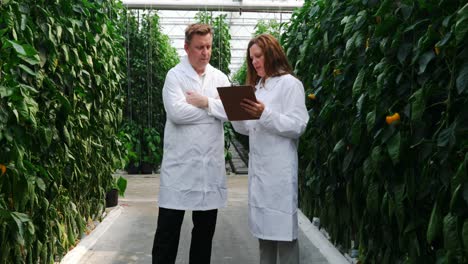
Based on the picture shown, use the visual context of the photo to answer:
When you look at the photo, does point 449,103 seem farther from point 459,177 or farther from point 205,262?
point 205,262

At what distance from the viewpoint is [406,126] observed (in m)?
2.43

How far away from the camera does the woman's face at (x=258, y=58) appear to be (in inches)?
126

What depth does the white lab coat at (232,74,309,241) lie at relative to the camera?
10.4ft

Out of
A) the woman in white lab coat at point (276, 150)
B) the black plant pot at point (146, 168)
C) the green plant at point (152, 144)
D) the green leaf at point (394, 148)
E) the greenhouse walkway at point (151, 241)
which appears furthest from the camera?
the black plant pot at point (146, 168)

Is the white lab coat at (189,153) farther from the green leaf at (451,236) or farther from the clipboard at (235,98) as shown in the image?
the green leaf at (451,236)

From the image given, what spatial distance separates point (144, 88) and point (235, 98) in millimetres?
7097

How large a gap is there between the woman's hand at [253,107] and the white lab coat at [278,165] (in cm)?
5

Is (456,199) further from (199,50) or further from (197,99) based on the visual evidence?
(199,50)

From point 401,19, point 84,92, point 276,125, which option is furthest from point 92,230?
point 401,19

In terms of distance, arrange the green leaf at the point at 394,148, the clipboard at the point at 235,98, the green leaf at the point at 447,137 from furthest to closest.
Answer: the clipboard at the point at 235,98
the green leaf at the point at 394,148
the green leaf at the point at 447,137

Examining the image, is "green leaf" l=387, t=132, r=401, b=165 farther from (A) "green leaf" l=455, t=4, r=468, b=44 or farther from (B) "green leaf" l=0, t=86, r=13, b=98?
(B) "green leaf" l=0, t=86, r=13, b=98

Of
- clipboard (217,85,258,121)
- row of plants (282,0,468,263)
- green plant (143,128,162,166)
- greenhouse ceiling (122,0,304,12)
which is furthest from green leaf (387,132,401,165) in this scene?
greenhouse ceiling (122,0,304,12)

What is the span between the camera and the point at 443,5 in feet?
7.22

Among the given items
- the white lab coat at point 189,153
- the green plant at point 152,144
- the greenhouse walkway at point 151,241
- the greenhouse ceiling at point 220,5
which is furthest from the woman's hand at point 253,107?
the greenhouse ceiling at point 220,5
